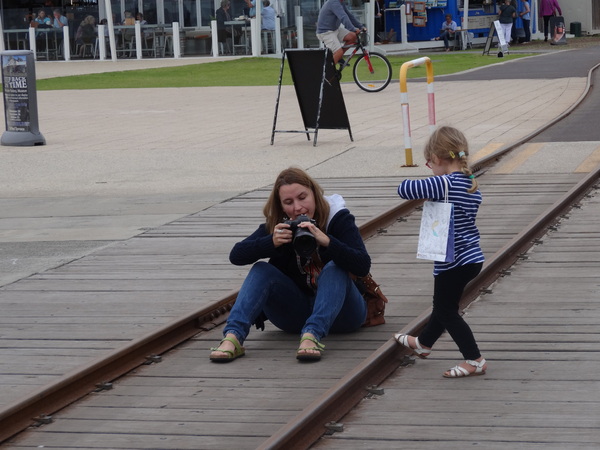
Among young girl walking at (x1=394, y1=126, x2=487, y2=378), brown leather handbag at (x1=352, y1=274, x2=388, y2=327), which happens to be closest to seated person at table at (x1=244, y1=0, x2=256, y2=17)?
brown leather handbag at (x1=352, y1=274, x2=388, y2=327)

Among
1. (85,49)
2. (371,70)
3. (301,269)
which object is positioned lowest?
(301,269)

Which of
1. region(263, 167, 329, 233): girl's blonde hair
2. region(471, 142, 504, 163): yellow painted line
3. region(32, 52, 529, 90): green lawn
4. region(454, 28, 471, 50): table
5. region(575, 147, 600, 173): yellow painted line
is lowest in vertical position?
region(575, 147, 600, 173): yellow painted line

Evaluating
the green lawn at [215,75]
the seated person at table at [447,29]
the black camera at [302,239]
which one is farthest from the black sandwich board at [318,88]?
the seated person at table at [447,29]

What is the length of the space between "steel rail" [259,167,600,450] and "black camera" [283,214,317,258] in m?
0.61

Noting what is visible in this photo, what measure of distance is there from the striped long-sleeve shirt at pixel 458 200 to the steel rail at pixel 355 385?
21.8 inches

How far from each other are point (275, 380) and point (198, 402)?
→ 0.47 metres

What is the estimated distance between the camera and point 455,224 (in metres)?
5.72

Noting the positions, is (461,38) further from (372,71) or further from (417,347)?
(417,347)

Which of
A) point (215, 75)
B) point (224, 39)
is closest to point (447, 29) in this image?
point (224, 39)

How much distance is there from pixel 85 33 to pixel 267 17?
7126mm

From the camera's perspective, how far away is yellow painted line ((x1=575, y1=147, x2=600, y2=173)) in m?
Answer: 12.8

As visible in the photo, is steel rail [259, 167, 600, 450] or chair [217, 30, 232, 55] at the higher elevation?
chair [217, 30, 232, 55]

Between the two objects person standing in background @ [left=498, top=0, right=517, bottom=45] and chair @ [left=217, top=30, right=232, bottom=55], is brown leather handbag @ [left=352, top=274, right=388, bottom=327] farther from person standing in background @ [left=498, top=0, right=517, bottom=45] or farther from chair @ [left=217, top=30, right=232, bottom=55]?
person standing in background @ [left=498, top=0, right=517, bottom=45]

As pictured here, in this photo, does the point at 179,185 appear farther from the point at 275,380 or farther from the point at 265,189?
the point at 275,380
